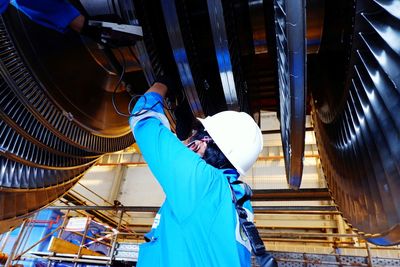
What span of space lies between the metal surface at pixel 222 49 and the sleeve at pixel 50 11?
34 cm

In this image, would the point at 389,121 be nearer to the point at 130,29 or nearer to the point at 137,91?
the point at 130,29

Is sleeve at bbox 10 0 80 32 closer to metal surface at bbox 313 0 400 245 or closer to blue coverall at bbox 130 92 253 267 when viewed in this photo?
blue coverall at bbox 130 92 253 267

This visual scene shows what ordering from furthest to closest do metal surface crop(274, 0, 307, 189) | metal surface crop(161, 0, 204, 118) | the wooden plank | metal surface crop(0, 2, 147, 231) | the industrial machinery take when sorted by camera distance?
1. the wooden plank
2. metal surface crop(0, 2, 147, 231)
3. metal surface crop(161, 0, 204, 118)
4. the industrial machinery
5. metal surface crop(274, 0, 307, 189)

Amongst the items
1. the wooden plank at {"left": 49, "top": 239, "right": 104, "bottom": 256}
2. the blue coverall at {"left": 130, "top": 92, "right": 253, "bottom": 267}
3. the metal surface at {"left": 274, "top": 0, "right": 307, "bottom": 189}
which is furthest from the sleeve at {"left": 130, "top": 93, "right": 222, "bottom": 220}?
the wooden plank at {"left": 49, "top": 239, "right": 104, "bottom": 256}

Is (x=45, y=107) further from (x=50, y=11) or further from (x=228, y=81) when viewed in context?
(x=228, y=81)

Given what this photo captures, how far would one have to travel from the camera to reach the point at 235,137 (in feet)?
2.59

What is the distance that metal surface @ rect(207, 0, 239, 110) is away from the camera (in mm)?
680

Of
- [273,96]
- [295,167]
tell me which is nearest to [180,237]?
[295,167]

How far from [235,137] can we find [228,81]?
172mm

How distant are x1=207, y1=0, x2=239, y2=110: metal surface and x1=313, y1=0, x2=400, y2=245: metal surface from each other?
0.30 metres

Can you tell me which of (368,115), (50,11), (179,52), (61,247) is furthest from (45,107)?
(61,247)

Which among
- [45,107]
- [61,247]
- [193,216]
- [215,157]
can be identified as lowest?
[193,216]

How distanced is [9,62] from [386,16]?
3.18 ft

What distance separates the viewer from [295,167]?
91 centimetres
